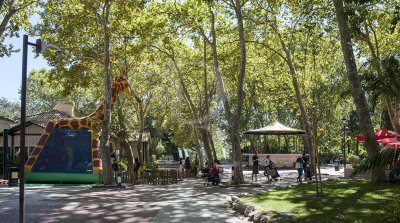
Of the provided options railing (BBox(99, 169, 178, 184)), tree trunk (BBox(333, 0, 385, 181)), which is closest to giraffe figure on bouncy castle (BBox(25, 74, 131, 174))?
railing (BBox(99, 169, 178, 184))

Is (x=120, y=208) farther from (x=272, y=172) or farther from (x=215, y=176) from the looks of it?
(x=272, y=172)

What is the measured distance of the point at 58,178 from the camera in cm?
2172

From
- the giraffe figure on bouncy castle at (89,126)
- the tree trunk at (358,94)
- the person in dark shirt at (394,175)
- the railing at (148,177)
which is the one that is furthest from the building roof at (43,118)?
the person in dark shirt at (394,175)

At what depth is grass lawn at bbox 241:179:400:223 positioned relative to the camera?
829cm

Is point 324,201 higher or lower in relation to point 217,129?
lower

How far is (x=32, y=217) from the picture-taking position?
31.8 ft

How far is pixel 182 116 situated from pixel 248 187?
23.7 m

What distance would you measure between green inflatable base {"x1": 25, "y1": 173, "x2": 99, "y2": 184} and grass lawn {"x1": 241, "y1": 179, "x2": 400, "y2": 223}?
12754mm

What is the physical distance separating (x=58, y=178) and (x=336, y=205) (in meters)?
17.2

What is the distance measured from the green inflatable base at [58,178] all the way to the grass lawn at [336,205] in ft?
41.8

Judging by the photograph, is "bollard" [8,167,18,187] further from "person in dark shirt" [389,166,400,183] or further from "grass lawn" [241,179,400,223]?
"person in dark shirt" [389,166,400,183]

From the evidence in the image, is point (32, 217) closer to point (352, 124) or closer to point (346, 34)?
point (346, 34)

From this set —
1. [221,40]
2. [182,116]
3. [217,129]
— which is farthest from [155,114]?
[217,129]

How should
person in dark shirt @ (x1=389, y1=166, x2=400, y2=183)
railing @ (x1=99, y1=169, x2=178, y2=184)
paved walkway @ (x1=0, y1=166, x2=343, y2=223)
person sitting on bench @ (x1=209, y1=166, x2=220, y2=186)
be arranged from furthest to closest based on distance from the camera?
railing @ (x1=99, y1=169, x2=178, y2=184)
person sitting on bench @ (x1=209, y1=166, x2=220, y2=186)
person in dark shirt @ (x1=389, y1=166, x2=400, y2=183)
paved walkway @ (x1=0, y1=166, x2=343, y2=223)
